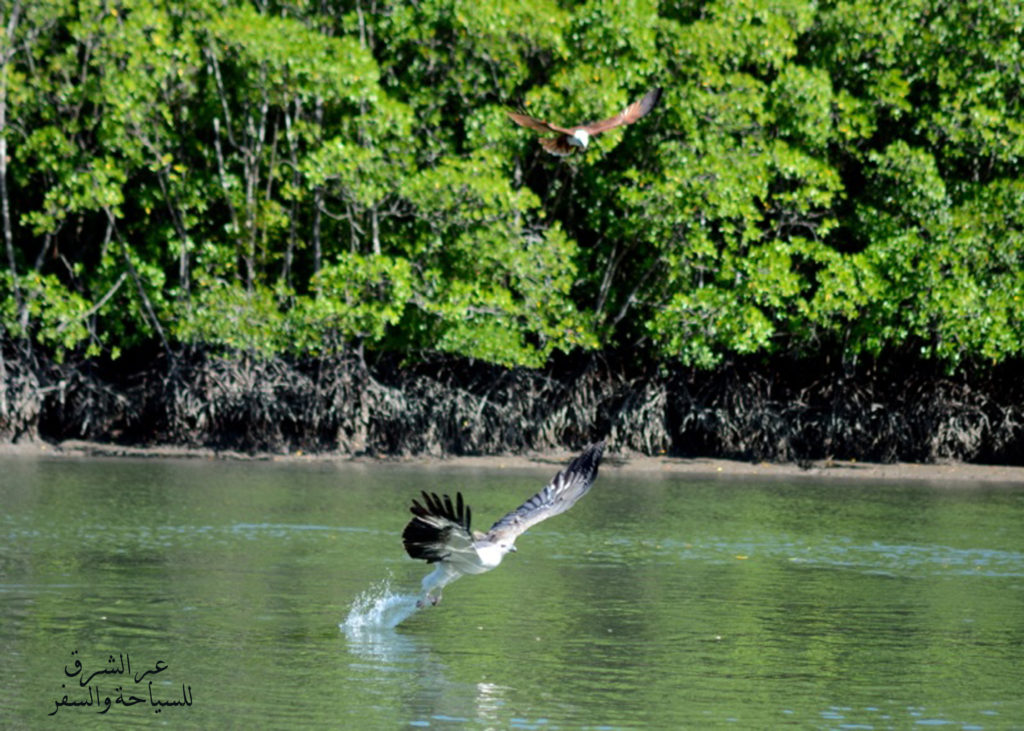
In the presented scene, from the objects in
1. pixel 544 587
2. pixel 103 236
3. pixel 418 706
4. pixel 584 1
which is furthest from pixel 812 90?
pixel 418 706

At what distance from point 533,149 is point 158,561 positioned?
1460cm

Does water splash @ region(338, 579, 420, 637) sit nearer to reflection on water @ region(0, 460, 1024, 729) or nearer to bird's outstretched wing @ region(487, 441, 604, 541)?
reflection on water @ region(0, 460, 1024, 729)

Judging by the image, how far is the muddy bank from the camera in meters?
27.8

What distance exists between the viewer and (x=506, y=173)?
29.0 metres

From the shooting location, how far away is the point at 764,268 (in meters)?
27.3

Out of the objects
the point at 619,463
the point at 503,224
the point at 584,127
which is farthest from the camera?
the point at 619,463

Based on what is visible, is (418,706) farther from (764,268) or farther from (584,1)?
(584,1)

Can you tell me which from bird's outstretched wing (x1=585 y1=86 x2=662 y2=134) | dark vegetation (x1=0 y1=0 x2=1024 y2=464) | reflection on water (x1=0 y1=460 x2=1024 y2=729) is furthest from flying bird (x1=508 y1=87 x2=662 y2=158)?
dark vegetation (x1=0 y1=0 x2=1024 y2=464)

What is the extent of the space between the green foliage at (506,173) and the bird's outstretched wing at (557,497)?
14.2 metres

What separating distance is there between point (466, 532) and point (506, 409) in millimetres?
17512

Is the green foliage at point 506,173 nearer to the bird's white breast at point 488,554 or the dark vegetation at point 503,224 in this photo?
the dark vegetation at point 503,224

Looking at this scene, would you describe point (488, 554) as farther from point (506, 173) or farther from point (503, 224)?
point (506, 173)

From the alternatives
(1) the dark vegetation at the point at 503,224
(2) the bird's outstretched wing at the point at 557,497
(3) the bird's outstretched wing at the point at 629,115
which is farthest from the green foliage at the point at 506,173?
(2) the bird's outstretched wing at the point at 557,497

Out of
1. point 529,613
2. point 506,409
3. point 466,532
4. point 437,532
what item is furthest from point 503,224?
point 466,532
